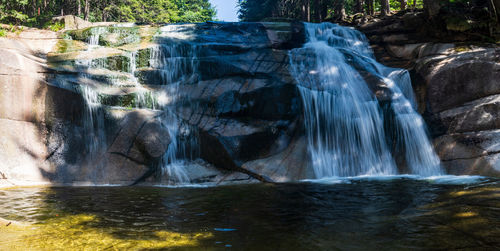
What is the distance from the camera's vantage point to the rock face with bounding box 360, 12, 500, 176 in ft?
26.3

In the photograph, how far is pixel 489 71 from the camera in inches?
356

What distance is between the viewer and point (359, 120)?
368 inches

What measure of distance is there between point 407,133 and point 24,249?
366 inches

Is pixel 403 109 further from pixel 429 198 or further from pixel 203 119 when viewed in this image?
pixel 203 119

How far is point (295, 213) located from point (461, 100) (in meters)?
7.48

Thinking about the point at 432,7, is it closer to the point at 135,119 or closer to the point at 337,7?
the point at 337,7

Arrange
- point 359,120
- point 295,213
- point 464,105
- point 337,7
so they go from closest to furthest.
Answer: point 295,213, point 464,105, point 359,120, point 337,7

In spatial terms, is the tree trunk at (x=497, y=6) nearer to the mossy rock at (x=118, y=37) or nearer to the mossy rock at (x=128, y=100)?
the mossy rock at (x=128, y=100)

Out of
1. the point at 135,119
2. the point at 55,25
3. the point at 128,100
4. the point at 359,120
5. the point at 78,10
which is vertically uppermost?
the point at 78,10

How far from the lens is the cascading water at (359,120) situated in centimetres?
881

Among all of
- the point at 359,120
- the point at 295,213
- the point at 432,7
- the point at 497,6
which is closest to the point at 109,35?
the point at 359,120

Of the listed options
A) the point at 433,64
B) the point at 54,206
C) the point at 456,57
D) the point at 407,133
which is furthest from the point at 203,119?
the point at 456,57

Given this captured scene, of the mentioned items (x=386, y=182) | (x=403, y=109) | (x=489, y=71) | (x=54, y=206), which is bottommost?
(x=386, y=182)

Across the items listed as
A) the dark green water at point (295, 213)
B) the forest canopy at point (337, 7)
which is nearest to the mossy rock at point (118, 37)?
the dark green water at point (295, 213)
